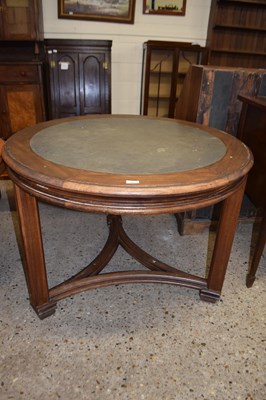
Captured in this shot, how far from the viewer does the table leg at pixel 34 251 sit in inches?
46.1

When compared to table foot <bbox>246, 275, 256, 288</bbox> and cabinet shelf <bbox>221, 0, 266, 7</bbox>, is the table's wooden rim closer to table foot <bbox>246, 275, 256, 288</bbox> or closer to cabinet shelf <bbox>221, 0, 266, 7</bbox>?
table foot <bbox>246, 275, 256, 288</bbox>

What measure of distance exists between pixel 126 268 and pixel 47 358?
65 cm

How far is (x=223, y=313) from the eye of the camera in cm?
146

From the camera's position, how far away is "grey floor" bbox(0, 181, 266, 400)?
44.0 inches

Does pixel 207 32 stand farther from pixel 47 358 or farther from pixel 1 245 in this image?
pixel 47 358

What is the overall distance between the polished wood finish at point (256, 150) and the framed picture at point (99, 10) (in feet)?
9.05

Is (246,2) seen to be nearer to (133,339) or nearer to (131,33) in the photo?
(131,33)

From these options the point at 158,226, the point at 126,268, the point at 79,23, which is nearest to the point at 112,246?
the point at 126,268

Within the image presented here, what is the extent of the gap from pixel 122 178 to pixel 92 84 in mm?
2901

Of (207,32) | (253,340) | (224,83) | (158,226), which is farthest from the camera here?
(207,32)

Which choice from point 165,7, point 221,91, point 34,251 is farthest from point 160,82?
point 34,251

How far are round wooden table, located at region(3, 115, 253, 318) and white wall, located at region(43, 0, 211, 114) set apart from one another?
262cm

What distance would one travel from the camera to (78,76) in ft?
11.3

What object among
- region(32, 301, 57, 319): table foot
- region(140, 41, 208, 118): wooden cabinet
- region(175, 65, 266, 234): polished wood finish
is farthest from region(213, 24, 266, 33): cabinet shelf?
region(32, 301, 57, 319): table foot
